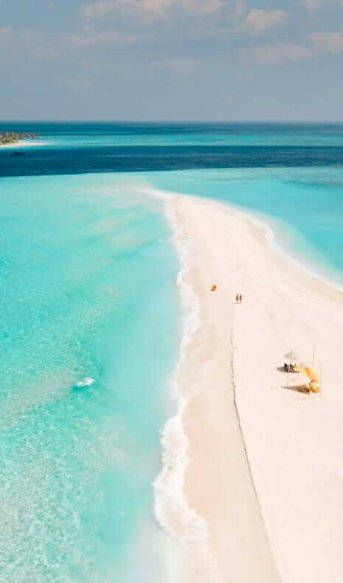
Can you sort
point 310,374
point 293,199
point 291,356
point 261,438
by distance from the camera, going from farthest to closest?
point 293,199
point 291,356
point 310,374
point 261,438

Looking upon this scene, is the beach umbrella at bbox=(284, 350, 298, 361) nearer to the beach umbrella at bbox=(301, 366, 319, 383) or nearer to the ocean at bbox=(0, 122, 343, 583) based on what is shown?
the beach umbrella at bbox=(301, 366, 319, 383)

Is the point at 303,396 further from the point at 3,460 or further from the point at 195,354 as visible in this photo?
the point at 3,460

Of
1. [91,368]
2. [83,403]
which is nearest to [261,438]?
[83,403]

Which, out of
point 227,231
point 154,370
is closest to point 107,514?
point 154,370

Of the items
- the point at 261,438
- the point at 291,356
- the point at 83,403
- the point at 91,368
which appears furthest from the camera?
the point at 91,368

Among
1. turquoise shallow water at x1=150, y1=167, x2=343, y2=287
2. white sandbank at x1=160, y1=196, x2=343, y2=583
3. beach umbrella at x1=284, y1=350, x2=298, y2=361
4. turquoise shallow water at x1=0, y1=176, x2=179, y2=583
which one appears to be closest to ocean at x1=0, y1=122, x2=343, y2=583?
turquoise shallow water at x1=0, y1=176, x2=179, y2=583

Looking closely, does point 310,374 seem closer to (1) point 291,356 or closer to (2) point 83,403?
(1) point 291,356
